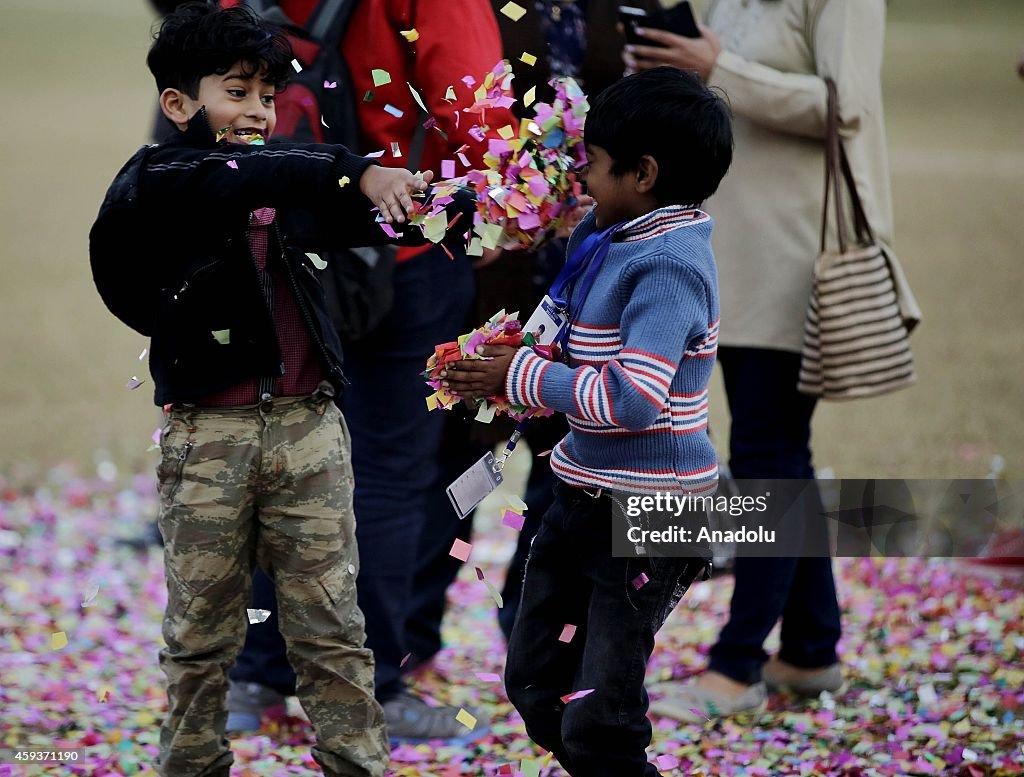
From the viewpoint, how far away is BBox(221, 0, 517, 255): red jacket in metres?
3.23

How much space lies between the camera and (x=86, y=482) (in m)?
6.06

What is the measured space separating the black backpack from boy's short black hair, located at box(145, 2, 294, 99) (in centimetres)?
44

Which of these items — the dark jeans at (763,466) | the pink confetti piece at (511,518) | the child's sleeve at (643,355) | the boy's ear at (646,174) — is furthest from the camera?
the dark jeans at (763,466)

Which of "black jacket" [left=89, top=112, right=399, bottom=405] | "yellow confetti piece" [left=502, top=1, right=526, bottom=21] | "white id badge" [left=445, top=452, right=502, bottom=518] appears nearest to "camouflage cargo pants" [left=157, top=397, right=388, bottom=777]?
"black jacket" [left=89, top=112, right=399, bottom=405]

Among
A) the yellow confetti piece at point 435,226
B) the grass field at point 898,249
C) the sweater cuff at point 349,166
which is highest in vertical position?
the sweater cuff at point 349,166

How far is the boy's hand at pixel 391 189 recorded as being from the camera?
2561mm

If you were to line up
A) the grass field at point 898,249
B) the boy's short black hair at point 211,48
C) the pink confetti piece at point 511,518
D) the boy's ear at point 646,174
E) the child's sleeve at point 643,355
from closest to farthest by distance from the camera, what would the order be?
the child's sleeve at point 643,355, the boy's ear at point 646,174, the boy's short black hair at point 211,48, the pink confetti piece at point 511,518, the grass field at point 898,249

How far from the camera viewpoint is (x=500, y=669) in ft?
13.8

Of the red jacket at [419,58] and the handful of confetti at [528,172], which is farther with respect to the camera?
the red jacket at [419,58]

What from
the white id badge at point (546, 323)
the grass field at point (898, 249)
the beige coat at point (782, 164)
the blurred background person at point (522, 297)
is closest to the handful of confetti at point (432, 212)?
the white id badge at point (546, 323)

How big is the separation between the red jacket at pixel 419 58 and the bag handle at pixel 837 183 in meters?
0.86

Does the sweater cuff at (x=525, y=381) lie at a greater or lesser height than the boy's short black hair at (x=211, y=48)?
lesser

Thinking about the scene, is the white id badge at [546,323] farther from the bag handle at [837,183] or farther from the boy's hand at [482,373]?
the bag handle at [837,183]

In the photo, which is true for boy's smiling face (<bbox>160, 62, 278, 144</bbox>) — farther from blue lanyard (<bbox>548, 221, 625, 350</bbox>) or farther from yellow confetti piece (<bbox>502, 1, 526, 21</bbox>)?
yellow confetti piece (<bbox>502, 1, 526, 21</bbox>)
